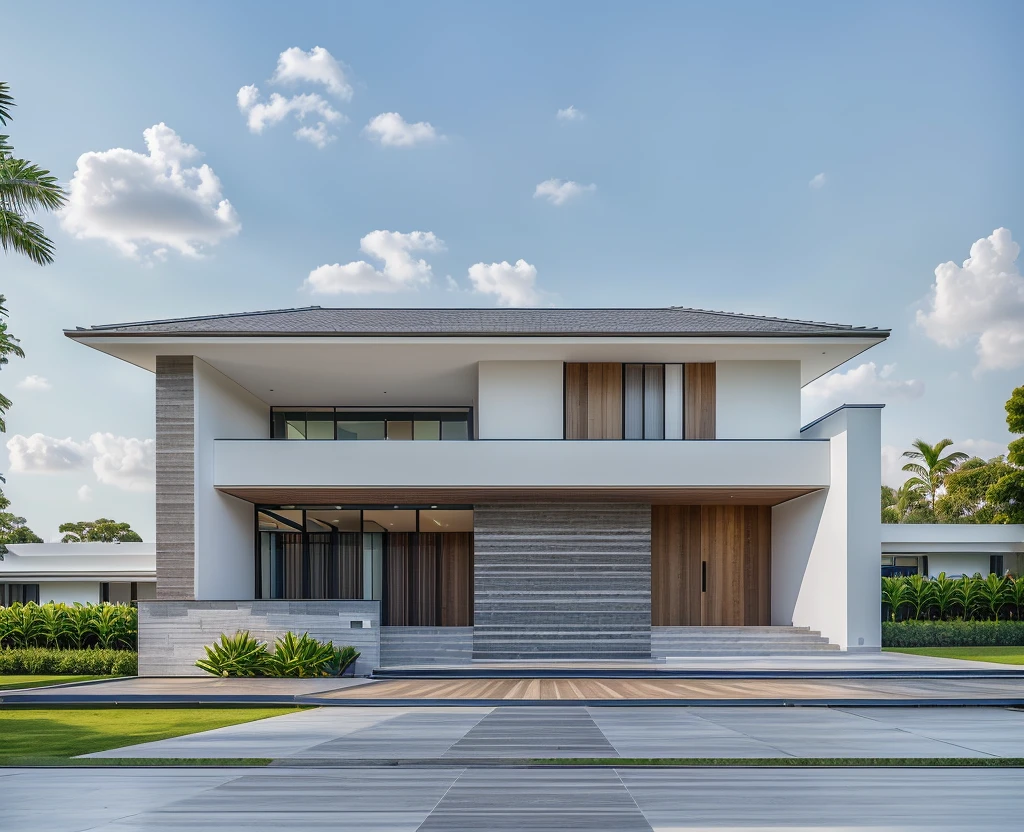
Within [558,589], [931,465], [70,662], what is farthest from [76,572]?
[931,465]

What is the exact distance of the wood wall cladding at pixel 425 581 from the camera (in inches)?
778

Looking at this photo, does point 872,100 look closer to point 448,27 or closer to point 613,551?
point 448,27

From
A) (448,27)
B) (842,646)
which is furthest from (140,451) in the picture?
(842,646)

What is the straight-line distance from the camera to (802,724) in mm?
8656

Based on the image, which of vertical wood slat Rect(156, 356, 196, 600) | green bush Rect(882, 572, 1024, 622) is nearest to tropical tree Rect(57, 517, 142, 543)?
vertical wood slat Rect(156, 356, 196, 600)

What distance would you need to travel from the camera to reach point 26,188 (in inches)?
529

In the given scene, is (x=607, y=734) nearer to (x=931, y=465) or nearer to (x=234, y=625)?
(x=234, y=625)

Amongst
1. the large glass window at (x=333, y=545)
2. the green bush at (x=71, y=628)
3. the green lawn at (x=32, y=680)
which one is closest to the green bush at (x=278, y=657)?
the green lawn at (x=32, y=680)

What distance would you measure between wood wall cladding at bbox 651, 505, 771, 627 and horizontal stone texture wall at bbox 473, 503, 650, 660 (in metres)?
1.77

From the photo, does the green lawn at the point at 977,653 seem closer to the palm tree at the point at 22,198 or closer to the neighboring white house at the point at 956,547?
the neighboring white house at the point at 956,547

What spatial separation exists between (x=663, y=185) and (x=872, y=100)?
5646 mm

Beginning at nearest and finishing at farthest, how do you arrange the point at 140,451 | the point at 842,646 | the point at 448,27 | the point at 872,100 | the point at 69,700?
the point at 69,700, the point at 842,646, the point at 448,27, the point at 872,100, the point at 140,451

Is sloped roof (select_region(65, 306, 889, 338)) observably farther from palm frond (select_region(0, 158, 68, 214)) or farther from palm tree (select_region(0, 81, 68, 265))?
palm frond (select_region(0, 158, 68, 214))

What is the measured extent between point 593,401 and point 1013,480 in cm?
2008
